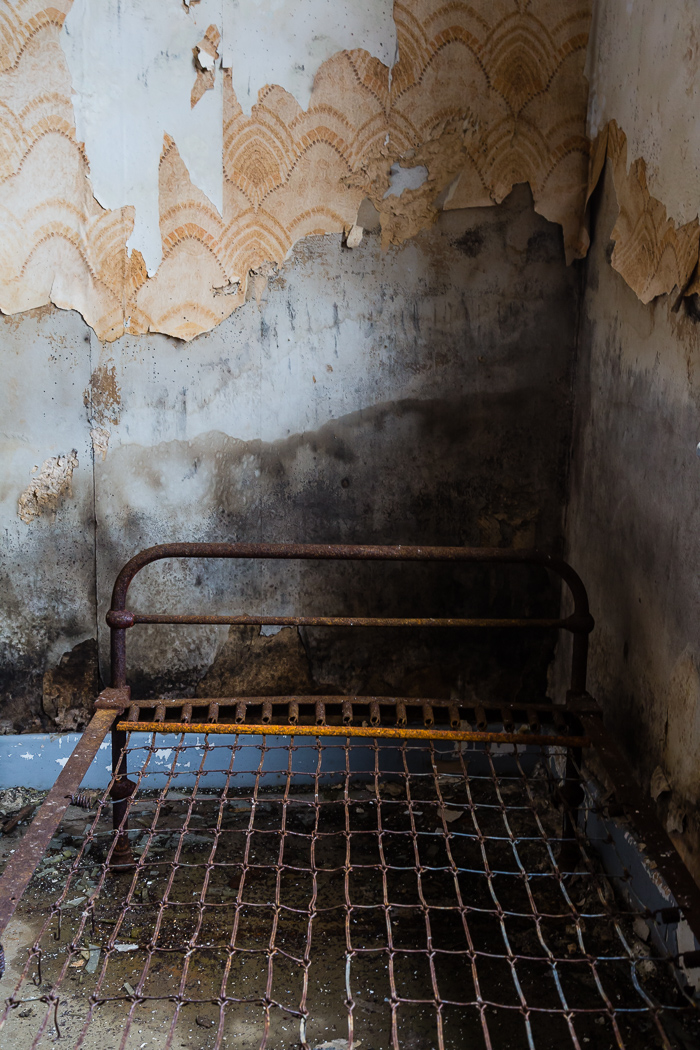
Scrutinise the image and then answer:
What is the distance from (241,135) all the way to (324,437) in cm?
103

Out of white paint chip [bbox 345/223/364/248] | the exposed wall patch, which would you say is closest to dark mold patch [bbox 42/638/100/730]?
the exposed wall patch

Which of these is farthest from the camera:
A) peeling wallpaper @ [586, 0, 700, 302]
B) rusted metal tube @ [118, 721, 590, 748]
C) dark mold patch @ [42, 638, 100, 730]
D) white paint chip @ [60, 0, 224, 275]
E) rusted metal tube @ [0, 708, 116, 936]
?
dark mold patch @ [42, 638, 100, 730]

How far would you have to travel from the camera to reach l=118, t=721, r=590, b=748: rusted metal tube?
2336mm

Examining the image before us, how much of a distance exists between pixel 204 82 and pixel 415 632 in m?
2.00

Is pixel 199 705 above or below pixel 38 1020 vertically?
above

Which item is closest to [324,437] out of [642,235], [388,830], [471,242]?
[471,242]

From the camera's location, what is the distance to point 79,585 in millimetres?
2963

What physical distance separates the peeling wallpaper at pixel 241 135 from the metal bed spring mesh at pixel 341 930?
5.15 ft

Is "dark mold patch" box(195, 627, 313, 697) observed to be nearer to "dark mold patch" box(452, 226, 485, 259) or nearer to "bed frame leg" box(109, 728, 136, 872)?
"bed frame leg" box(109, 728, 136, 872)

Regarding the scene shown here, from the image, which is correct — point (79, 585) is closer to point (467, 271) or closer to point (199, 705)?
point (199, 705)

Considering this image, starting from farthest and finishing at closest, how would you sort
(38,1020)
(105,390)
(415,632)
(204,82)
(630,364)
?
(415,632), (105,390), (204,82), (630,364), (38,1020)

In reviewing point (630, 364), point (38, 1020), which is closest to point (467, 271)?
point (630, 364)

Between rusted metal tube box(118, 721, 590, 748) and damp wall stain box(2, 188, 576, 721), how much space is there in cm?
66

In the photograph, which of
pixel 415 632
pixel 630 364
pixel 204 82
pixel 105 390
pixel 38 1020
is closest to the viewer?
pixel 38 1020
